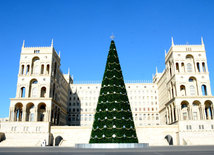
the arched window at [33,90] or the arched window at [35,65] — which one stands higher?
the arched window at [35,65]

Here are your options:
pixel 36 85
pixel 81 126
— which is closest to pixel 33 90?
pixel 36 85

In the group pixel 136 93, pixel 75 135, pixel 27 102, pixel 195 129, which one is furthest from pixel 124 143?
pixel 136 93

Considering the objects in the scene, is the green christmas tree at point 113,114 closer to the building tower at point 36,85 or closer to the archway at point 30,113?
the building tower at point 36,85

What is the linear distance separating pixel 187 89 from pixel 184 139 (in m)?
16.5

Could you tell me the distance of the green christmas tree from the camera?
30059mm

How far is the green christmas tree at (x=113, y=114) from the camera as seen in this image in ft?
98.6

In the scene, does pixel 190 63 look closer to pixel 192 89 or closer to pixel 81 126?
pixel 192 89

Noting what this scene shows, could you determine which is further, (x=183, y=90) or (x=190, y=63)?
(x=183, y=90)

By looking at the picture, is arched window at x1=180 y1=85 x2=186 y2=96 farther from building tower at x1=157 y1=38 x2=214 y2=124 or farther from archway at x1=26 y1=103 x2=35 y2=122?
archway at x1=26 y1=103 x2=35 y2=122

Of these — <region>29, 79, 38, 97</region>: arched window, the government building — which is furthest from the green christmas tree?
<region>29, 79, 38, 97</region>: arched window

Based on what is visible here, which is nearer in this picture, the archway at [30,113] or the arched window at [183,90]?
the archway at [30,113]

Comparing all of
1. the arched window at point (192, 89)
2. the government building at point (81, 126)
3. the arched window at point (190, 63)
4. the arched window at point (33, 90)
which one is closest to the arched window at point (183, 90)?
the government building at point (81, 126)

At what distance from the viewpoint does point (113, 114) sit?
31.2 meters

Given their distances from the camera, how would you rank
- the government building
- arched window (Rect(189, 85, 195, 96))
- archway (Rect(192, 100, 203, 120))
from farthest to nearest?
arched window (Rect(189, 85, 195, 96)) → archway (Rect(192, 100, 203, 120)) → the government building
